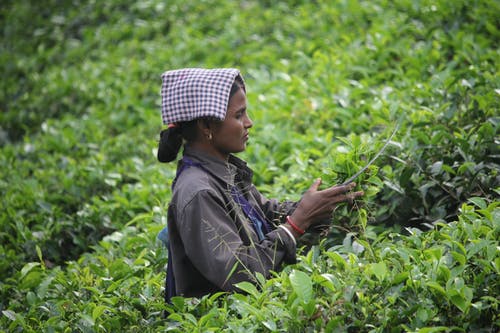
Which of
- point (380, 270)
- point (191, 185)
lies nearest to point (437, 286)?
point (380, 270)

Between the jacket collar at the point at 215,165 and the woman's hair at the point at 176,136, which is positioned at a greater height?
the woman's hair at the point at 176,136

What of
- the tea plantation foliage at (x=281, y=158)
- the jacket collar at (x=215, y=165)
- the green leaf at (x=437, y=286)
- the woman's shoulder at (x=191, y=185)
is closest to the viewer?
the green leaf at (x=437, y=286)

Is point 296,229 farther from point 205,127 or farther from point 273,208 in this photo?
point 205,127

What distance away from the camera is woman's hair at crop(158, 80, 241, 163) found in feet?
10.2

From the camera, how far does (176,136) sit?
10.4 ft

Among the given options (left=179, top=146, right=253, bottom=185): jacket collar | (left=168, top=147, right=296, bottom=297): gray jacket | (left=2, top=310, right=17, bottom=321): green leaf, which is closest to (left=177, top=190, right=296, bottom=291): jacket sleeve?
(left=168, top=147, right=296, bottom=297): gray jacket

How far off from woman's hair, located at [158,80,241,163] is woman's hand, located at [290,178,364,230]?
55 centimetres

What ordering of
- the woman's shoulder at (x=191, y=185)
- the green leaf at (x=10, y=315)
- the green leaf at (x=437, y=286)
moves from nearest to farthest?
the green leaf at (x=437, y=286)
the woman's shoulder at (x=191, y=185)
the green leaf at (x=10, y=315)

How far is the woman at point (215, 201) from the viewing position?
2812 mm

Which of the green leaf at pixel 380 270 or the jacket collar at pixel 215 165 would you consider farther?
the jacket collar at pixel 215 165

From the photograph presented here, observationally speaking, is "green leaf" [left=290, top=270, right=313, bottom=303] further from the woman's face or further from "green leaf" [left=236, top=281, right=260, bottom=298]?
the woman's face

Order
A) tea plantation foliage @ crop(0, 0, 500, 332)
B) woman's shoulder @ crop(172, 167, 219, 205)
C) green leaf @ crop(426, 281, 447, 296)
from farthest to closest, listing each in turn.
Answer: woman's shoulder @ crop(172, 167, 219, 205) → tea plantation foliage @ crop(0, 0, 500, 332) → green leaf @ crop(426, 281, 447, 296)

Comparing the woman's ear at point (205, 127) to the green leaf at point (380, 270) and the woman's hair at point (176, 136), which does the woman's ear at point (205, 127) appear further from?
the green leaf at point (380, 270)

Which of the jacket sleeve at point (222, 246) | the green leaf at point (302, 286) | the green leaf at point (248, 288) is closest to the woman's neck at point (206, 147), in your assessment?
the jacket sleeve at point (222, 246)
